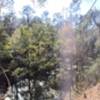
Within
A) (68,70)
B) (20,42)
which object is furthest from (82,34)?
(20,42)

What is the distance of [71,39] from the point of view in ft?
42.7

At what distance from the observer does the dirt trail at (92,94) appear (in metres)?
12.7

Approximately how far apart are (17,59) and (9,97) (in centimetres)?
144

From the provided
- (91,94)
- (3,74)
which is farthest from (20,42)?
(91,94)

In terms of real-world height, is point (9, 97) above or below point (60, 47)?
below

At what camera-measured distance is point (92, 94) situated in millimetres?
12781

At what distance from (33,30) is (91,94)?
132 inches

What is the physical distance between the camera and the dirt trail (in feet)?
41.7

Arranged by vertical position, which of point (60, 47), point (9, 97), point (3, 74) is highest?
point (60, 47)

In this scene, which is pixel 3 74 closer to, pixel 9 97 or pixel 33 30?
pixel 9 97

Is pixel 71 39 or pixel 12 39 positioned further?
pixel 12 39

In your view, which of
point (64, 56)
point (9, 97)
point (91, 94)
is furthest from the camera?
point (9, 97)

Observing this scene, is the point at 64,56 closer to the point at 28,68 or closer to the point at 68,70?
the point at 68,70

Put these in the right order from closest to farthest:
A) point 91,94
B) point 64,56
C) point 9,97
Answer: point 91,94 → point 64,56 → point 9,97
